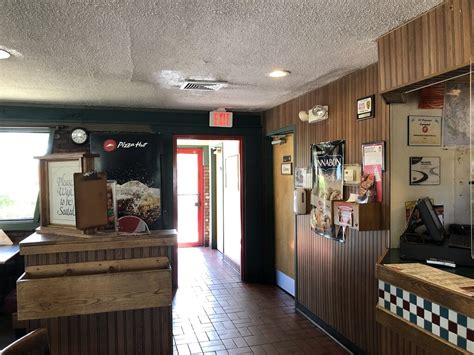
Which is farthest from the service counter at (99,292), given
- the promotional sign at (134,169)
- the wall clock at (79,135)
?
the wall clock at (79,135)

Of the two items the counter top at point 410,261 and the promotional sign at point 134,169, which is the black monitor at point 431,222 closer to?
the counter top at point 410,261

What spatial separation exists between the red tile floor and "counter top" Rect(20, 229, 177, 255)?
1562 millimetres

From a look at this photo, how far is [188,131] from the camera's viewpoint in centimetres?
487

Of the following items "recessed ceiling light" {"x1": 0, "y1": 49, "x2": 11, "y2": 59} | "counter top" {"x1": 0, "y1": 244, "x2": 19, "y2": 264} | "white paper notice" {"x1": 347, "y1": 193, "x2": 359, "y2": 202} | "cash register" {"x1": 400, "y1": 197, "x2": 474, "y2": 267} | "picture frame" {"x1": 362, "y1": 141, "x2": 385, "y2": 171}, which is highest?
"recessed ceiling light" {"x1": 0, "y1": 49, "x2": 11, "y2": 59}

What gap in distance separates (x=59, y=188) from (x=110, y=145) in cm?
242

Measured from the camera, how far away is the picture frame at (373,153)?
264 centimetres

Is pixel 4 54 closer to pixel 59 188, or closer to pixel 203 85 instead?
pixel 59 188

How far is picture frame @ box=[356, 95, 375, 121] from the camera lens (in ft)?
9.11

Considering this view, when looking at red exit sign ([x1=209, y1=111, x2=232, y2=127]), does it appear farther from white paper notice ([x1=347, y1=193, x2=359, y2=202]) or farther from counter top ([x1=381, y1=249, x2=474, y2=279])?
counter top ([x1=381, y1=249, x2=474, y2=279])

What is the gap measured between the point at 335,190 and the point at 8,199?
386cm

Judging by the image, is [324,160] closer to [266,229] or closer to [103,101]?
[266,229]

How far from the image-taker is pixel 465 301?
1.50 metres

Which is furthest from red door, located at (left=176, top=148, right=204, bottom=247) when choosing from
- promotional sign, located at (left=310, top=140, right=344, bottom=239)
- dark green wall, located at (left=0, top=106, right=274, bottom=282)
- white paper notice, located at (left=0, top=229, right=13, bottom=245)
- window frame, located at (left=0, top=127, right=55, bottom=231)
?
promotional sign, located at (left=310, top=140, right=344, bottom=239)

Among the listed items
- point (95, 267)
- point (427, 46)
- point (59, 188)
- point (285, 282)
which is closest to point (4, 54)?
point (59, 188)
